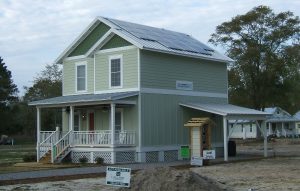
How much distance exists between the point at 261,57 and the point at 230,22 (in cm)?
583

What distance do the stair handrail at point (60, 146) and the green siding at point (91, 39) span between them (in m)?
5.74

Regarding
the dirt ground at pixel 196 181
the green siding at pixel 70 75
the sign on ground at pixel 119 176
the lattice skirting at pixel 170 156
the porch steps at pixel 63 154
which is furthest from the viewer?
the green siding at pixel 70 75

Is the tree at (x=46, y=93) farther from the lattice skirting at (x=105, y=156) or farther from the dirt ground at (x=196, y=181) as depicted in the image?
the dirt ground at (x=196, y=181)

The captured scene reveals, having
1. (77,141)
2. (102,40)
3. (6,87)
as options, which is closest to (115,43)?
(102,40)

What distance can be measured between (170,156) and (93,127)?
16.8ft

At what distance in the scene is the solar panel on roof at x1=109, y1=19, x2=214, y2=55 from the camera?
3184 cm

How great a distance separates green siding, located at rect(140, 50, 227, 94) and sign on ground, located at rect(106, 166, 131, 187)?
634 inches

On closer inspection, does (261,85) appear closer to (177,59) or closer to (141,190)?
(177,59)

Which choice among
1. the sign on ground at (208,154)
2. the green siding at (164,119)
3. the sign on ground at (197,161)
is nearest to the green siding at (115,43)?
the green siding at (164,119)

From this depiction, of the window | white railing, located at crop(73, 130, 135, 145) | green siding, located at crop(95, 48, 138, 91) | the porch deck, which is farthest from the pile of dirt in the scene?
the window

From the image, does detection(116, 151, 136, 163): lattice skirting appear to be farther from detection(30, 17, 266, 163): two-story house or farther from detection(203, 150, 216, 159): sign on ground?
detection(203, 150, 216, 159): sign on ground

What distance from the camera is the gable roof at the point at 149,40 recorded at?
30391 mm

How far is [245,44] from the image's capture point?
63500 millimetres

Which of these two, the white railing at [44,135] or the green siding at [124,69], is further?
the white railing at [44,135]
